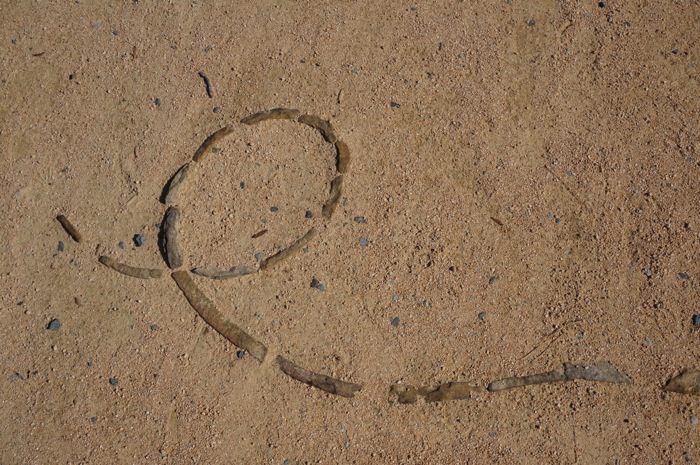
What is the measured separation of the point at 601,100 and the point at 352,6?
2.18 m

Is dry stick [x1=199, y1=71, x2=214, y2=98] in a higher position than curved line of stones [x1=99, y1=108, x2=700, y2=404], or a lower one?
higher

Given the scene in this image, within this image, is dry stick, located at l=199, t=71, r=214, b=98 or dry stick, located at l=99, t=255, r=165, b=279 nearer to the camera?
dry stick, located at l=99, t=255, r=165, b=279

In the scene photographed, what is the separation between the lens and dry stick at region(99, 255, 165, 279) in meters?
4.39

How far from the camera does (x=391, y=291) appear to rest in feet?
14.0

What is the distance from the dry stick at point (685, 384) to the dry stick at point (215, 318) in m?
2.73

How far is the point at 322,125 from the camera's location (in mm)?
4672

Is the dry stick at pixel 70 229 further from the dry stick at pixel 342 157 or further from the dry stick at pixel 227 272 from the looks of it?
the dry stick at pixel 342 157

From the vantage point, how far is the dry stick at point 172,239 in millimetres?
4387

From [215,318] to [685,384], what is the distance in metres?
3.21

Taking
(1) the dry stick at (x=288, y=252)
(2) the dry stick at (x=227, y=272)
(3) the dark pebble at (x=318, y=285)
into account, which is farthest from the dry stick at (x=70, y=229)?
(3) the dark pebble at (x=318, y=285)

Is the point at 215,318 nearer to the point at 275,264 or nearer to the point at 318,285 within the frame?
the point at 275,264

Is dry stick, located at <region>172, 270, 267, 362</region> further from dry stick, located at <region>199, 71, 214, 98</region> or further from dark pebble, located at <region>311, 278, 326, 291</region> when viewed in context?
dry stick, located at <region>199, 71, 214, 98</region>

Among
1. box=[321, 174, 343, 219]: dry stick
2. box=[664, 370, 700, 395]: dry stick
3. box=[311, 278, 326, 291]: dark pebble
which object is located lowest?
box=[311, 278, 326, 291]: dark pebble

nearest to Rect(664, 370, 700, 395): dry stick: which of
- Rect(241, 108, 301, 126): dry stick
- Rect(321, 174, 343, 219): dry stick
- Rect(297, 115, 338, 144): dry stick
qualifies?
Rect(321, 174, 343, 219): dry stick
